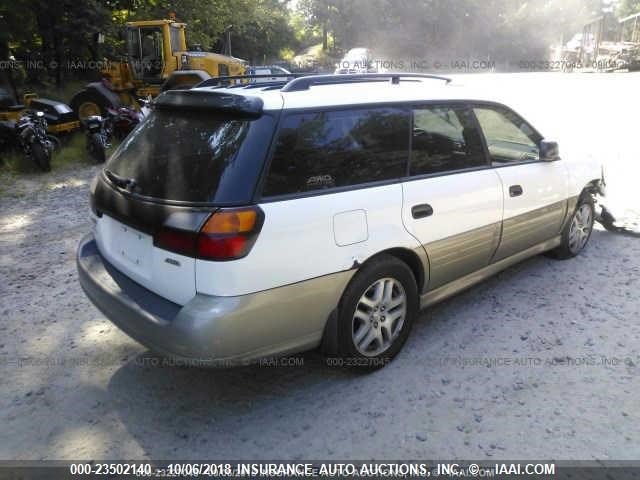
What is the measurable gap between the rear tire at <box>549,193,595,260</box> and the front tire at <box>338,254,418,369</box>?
2.20 m

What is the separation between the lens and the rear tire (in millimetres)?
4793

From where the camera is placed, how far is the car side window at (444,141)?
3.38m

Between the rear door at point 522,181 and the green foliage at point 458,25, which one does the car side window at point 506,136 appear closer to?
the rear door at point 522,181

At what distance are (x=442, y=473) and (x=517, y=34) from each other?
5492cm

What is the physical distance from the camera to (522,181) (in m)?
4.02

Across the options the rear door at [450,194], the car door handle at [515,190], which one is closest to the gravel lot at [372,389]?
the rear door at [450,194]

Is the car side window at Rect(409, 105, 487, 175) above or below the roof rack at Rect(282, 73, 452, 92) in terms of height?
below

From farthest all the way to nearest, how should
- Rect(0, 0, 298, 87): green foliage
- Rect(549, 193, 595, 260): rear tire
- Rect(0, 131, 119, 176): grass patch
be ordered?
Rect(0, 0, 298, 87): green foliage, Rect(0, 131, 119, 176): grass patch, Rect(549, 193, 595, 260): rear tire

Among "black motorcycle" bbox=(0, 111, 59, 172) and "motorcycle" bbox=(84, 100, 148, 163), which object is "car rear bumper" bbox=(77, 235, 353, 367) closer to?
"black motorcycle" bbox=(0, 111, 59, 172)

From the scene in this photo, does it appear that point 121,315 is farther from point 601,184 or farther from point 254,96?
point 601,184

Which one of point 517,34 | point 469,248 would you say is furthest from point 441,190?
point 517,34

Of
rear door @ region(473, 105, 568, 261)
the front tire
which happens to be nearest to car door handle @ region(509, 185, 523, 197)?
rear door @ region(473, 105, 568, 261)

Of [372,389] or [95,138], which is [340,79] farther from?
[95,138]

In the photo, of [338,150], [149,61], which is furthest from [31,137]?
[338,150]
